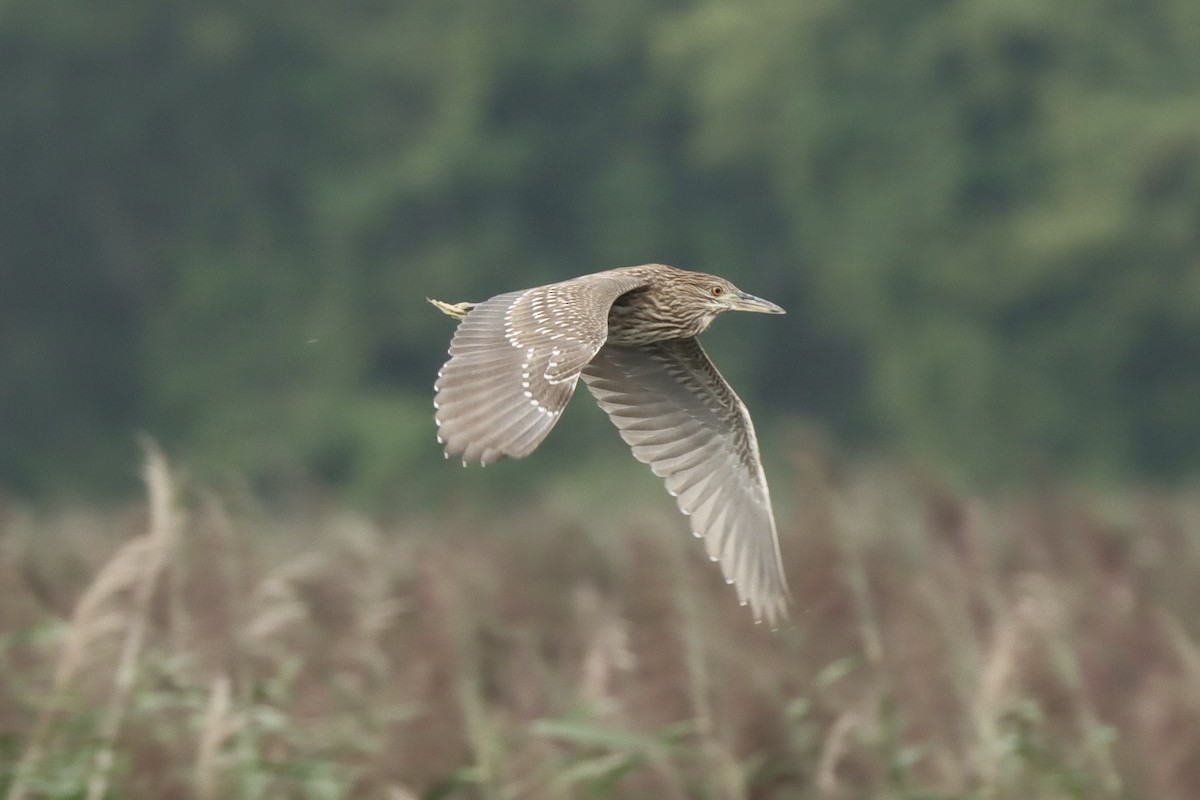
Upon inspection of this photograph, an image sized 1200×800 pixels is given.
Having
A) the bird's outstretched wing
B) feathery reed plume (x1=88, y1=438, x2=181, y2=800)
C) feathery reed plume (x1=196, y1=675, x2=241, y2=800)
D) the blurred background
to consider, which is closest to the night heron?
the bird's outstretched wing

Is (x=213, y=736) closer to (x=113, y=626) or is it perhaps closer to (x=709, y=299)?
(x=113, y=626)

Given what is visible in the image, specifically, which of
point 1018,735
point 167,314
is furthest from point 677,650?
point 167,314

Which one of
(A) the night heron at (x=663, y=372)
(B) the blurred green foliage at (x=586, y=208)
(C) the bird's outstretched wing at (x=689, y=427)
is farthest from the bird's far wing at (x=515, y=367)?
(B) the blurred green foliage at (x=586, y=208)

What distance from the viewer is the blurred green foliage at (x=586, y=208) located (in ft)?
79.9

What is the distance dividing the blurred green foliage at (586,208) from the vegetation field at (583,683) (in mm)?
17129

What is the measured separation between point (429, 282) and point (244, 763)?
2221cm

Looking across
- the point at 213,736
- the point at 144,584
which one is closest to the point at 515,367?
the point at 144,584

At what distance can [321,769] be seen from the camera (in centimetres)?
545

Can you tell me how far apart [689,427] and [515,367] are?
63.1 inches

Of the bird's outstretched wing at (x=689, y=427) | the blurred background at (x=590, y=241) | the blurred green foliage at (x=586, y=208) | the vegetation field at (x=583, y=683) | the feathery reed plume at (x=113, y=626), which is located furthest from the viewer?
the blurred green foliage at (x=586, y=208)

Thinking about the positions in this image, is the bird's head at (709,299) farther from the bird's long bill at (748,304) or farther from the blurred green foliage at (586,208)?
the blurred green foliage at (586,208)

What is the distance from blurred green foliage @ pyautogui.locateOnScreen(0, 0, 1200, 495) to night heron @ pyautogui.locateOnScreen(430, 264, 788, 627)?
17.3m

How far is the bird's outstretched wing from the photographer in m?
6.52

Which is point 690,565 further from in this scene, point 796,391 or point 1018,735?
point 796,391
